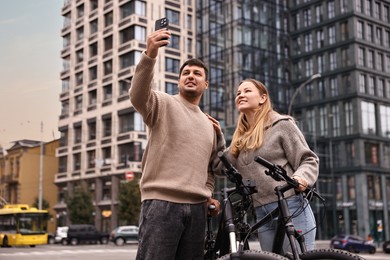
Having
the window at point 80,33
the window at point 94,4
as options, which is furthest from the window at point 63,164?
the window at point 94,4

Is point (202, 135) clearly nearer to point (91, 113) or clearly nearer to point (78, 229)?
point (78, 229)

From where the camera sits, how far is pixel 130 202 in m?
47.0

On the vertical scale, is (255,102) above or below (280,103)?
below

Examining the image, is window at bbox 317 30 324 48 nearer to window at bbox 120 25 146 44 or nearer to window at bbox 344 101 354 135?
window at bbox 344 101 354 135

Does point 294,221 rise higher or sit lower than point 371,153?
lower

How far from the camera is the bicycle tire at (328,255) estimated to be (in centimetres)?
309

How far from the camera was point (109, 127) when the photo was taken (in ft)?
186

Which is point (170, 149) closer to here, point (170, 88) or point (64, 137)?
point (170, 88)

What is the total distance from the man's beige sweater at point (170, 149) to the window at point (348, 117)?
50.0 metres

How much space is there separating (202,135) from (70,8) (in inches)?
2434

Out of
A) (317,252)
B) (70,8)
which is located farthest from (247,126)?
(70,8)

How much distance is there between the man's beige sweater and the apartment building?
153ft

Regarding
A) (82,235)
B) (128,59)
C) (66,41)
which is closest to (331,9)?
(128,59)

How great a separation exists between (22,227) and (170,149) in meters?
33.1
